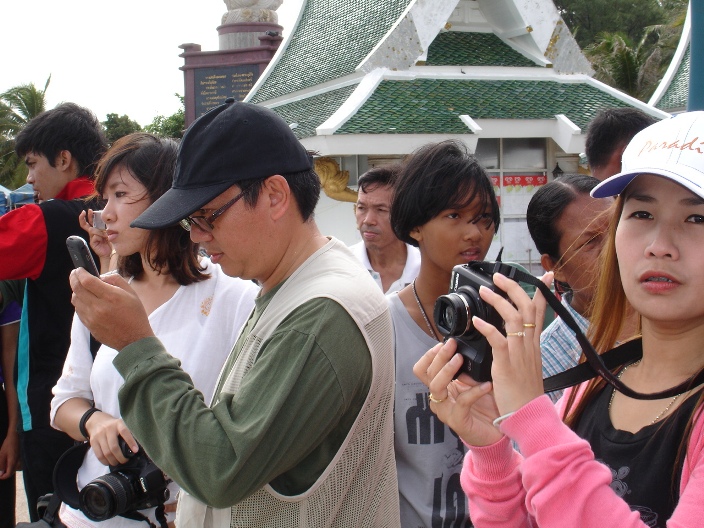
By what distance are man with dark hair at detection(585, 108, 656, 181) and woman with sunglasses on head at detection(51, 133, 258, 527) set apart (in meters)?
1.90

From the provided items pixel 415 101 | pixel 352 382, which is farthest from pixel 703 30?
pixel 415 101

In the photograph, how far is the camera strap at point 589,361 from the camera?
1.36 meters

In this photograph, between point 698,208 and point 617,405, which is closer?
point 698,208

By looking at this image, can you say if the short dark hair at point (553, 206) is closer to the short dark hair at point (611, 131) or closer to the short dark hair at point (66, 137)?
the short dark hair at point (611, 131)

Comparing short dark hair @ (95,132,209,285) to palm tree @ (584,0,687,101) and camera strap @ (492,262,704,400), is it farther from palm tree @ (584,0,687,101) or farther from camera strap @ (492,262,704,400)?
palm tree @ (584,0,687,101)

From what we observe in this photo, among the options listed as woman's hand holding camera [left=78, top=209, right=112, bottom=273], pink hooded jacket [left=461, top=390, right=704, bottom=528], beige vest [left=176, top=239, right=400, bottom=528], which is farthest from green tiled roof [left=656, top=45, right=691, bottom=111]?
pink hooded jacket [left=461, top=390, right=704, bottom=528]

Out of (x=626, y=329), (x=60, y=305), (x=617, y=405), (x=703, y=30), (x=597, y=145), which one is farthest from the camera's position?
(x=597, y=145)

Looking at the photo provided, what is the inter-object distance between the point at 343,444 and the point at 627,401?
60cm

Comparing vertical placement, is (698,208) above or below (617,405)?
above

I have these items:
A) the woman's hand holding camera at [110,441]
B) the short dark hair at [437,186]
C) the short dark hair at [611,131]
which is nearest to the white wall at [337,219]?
the short dark hair at [611,131]

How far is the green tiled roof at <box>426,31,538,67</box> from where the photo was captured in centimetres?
1102

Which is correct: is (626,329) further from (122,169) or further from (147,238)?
(122,169)

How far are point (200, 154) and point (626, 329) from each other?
3.67 ft

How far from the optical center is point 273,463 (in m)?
1.55
